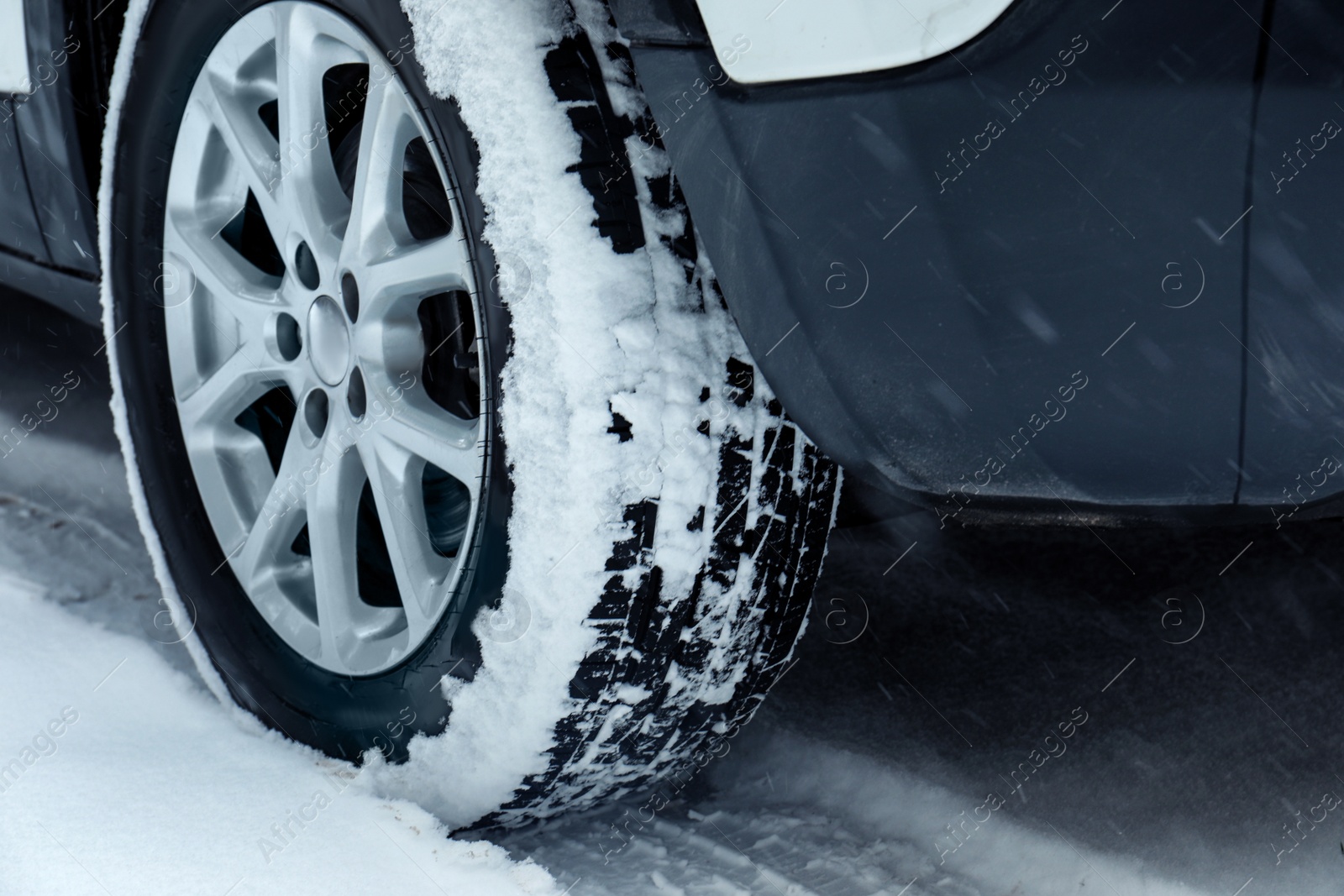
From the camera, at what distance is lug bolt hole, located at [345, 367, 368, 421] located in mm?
1391

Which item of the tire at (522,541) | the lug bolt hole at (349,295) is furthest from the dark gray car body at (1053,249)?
the lug bolt hole at (349,295)

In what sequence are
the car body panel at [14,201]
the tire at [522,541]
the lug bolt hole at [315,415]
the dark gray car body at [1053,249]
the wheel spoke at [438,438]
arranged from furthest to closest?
the car body panel at [14,201]
the lug bolt hole at [315,415]
the wheel spoke at [438,438]
the tire at [522,541]
the dark gray car body at [1053,249]

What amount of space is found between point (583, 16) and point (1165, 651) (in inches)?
49.7

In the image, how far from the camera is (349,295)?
1382mm

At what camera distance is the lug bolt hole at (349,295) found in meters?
1.37

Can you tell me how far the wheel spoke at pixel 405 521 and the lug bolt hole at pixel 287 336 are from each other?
239 mm

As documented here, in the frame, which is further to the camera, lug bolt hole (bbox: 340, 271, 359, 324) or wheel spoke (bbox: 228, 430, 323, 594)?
wheel spoke (bbox: 228, 430, 323, 594)

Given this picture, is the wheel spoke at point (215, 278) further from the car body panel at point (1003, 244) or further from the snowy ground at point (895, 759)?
→ the car body panel at point (1003, 244)

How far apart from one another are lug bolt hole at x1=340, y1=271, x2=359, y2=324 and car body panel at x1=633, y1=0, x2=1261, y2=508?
1.66 ft

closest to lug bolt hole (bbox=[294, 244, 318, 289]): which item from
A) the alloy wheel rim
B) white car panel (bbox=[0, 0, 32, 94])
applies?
the alloy wheel rim

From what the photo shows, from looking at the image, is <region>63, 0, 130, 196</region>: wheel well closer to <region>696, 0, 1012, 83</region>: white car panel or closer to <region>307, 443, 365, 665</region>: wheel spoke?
<region>307, 443, 365, 665</region>: wheel spoke

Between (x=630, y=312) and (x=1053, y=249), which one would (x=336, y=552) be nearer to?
(x=630, y=312)

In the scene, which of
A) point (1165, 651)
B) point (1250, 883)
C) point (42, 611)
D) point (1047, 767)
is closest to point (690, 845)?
point (1047, 767)

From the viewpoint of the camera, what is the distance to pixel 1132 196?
0.79 m
